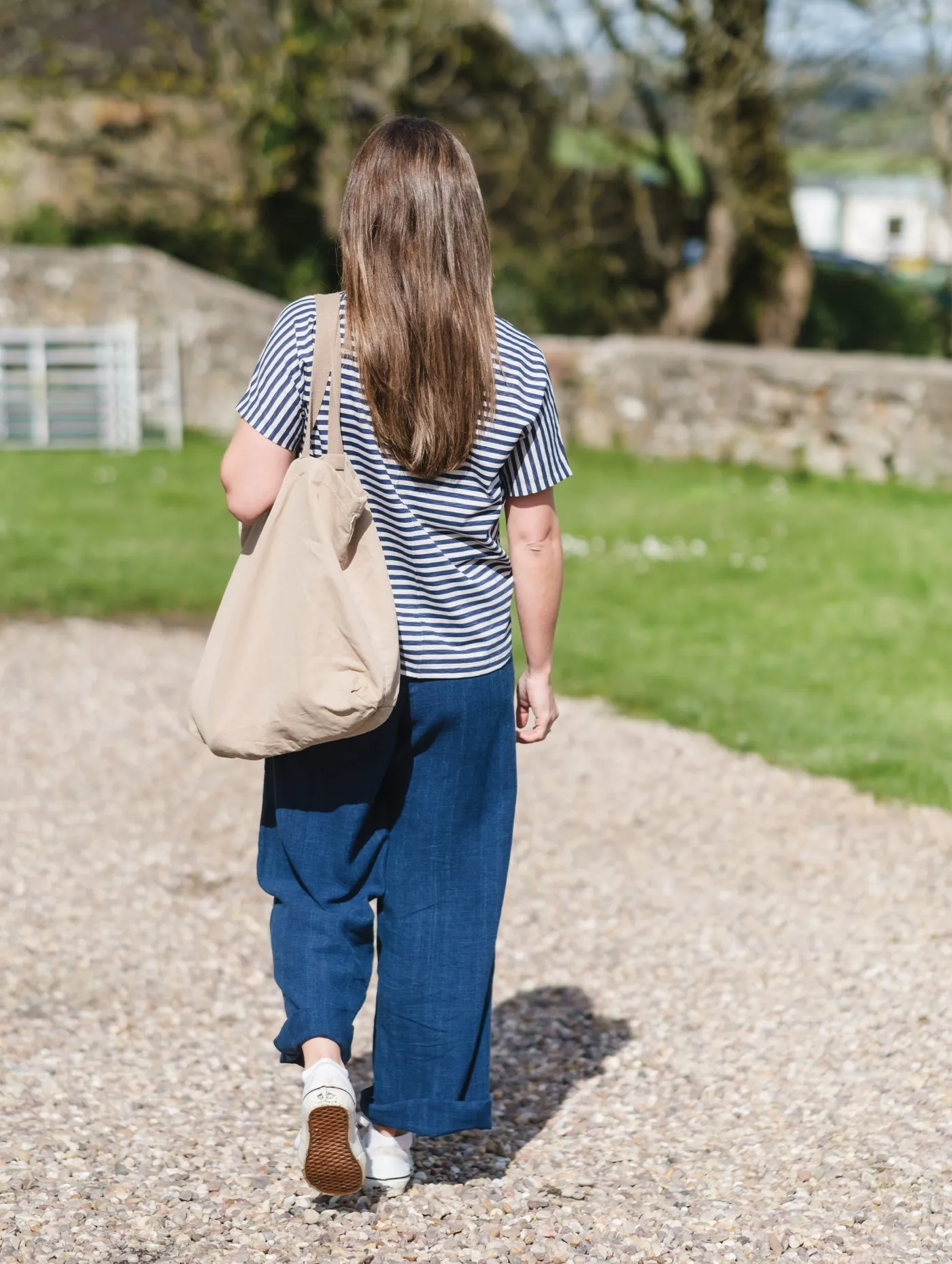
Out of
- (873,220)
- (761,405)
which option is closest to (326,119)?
(761,405)

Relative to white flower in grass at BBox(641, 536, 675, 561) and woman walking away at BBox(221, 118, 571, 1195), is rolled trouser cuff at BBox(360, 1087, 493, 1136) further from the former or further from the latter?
white flower in grass at BBox(641, 536, 675, 561)

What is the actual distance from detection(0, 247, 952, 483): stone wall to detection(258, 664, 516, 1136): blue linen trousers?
1007cm

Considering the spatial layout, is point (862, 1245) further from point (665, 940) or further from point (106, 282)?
point (106, 282)

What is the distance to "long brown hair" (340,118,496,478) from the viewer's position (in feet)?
8.19

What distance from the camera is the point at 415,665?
2.66m

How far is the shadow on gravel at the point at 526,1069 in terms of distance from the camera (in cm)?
315

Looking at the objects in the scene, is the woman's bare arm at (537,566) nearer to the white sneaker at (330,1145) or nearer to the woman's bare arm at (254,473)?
the woman's bare arm at (254,473)

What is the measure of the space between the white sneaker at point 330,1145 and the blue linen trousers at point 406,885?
6.3 inches

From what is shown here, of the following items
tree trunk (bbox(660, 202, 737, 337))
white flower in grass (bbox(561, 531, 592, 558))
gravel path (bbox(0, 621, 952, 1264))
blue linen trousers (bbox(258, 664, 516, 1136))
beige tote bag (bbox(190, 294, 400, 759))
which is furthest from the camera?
tree trunk (bbox(660, 202, 737, 337))

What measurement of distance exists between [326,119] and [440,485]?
16361 millimetres

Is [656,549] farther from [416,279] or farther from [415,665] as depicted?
[416,279]

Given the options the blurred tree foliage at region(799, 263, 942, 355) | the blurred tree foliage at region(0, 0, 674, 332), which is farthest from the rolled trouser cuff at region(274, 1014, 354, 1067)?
the blurred tree foliage at region(799, 263, 942, 355)

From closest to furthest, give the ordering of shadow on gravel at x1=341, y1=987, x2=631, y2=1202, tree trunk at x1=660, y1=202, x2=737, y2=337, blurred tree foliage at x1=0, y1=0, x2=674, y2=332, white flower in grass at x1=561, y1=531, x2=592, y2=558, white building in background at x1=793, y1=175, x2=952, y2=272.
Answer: shadow on gravel at x1=341, y1=987, x2=631, y2=1202
white flower in grass at x1=561, y1=531, x2=592, y2=558
blurred tree foliage at x1=0, y1=0, x2=674, y2=332
tree trunk at x1=660, y1=202, x2=737, y2=337
white building in background at x1=793, y1=175, x2=952, y2=272

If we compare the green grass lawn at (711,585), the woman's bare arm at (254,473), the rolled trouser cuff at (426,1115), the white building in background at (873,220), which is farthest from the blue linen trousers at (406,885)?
the white building in background at (873,220)
